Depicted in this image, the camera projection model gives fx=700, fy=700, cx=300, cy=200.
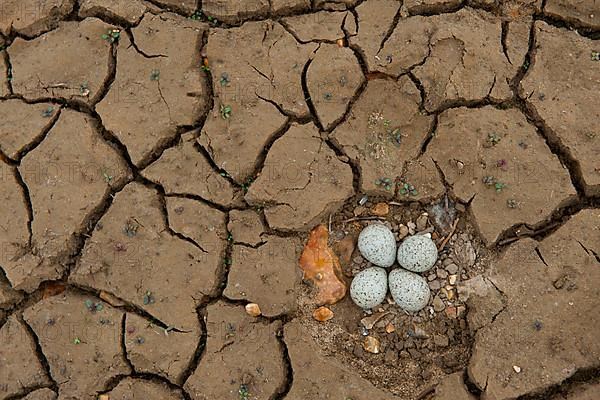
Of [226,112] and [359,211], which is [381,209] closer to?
[359,211]

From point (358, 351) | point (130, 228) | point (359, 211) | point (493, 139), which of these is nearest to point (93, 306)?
point (130, 228)

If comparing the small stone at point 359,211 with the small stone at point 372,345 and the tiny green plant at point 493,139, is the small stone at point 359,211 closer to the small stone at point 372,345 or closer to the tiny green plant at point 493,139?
the small stone at point 372,345

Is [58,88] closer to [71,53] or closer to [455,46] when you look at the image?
[71,53]

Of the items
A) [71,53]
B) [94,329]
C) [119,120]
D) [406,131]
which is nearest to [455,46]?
[406,131]

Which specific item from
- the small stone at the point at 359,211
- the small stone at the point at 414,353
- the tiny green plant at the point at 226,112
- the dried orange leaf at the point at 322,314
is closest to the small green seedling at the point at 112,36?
the tiny green plant at the point at 226,112

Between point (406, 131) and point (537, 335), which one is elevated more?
point (406, 131)

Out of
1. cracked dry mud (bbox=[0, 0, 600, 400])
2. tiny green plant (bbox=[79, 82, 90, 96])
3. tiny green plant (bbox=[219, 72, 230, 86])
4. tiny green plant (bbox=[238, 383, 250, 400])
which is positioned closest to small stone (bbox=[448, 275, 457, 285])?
cracked dry mud (bbox=[0, 0, 600, 400])

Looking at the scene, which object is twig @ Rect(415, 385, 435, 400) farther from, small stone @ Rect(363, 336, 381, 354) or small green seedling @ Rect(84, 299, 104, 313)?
small green seedling @ Rect(84, 299, 104, 313)
